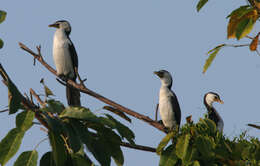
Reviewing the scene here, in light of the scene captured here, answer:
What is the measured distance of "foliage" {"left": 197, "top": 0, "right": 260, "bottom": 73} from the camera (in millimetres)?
2852

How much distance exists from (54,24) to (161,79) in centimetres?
285

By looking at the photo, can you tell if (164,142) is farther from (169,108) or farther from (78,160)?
(169,108)

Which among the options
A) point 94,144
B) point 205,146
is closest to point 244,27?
point 205,146

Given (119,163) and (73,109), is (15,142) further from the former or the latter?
(119,163)

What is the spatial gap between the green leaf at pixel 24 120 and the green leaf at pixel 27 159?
0.94ft

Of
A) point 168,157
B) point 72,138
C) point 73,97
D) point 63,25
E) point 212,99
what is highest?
point 63,25

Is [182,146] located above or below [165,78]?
above

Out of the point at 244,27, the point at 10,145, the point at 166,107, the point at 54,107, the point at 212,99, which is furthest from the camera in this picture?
the point at 212,99

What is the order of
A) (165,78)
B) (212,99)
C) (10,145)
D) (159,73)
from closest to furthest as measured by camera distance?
(10,145) < (165,78) < (159,73) < (212,99)

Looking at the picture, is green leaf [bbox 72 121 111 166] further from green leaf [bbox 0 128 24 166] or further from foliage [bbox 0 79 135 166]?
green leaf [bbox 0 128 24 166]

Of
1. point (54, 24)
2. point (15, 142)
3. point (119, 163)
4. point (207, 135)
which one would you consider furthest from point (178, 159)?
point (54, 24)

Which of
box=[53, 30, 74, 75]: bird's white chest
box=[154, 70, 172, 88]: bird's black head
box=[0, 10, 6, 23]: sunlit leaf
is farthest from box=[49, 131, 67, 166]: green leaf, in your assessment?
box=[53, 30, 74, 75]: bird's white chest

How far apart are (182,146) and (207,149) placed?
183mm

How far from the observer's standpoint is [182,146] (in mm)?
2984
